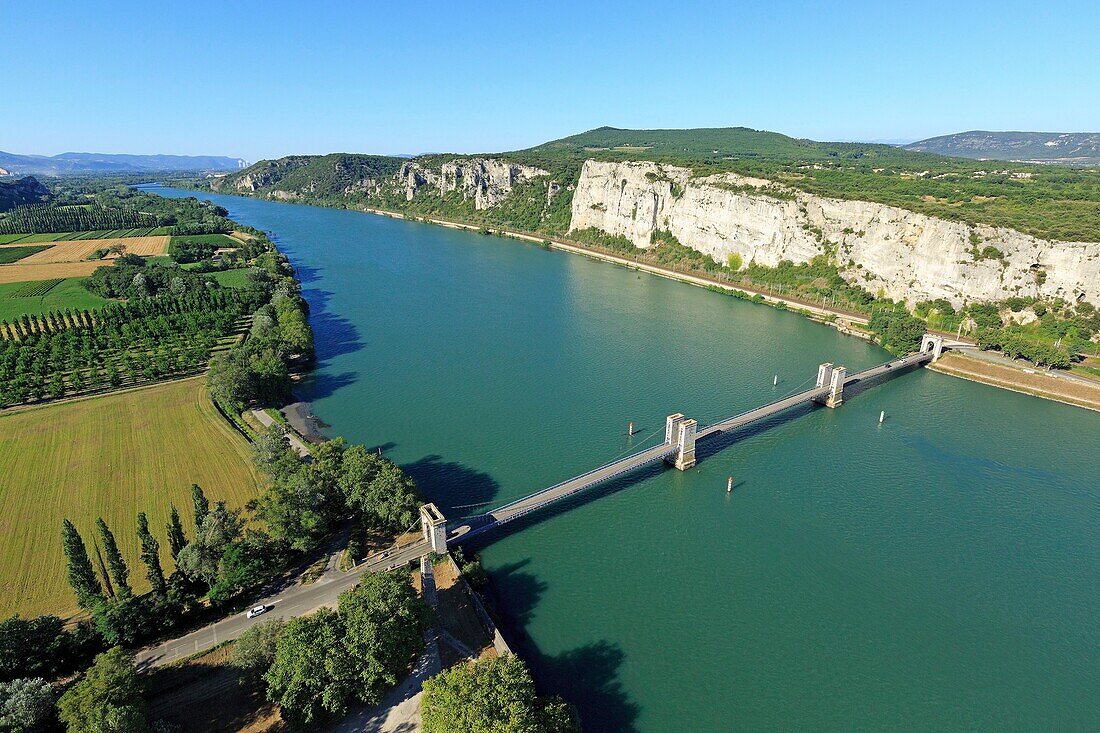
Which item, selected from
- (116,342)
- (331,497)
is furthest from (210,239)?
(331,497)

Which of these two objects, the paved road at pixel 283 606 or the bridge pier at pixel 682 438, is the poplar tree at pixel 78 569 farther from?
the bridge pier at pixel 682 438

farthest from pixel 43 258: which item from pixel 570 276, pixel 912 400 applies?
pixel 912 400

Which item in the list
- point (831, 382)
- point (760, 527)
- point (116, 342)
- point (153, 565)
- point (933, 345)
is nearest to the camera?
point (153, 565)

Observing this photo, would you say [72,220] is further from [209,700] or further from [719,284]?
[209,700]

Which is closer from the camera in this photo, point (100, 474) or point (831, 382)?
point (100, 474)

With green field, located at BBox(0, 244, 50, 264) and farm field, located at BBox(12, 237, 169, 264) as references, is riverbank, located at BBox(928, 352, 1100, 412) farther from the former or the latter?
green field, located at BBox(0, 244, 50, 264)

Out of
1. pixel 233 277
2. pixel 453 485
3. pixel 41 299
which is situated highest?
pixel 233 277

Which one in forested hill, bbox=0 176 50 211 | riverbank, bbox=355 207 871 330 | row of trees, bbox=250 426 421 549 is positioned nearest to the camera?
row of trees, bbox=250 426 421 549

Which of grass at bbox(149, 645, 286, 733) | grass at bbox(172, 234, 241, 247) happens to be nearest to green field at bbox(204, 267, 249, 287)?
grass at bbox(172, 234, 241, 247)
